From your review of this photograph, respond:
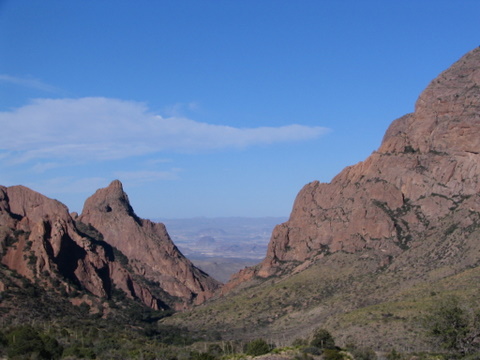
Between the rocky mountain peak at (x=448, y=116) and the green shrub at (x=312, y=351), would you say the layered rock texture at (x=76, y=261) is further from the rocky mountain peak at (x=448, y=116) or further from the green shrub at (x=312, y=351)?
the green shrub at (x=312, y=351)

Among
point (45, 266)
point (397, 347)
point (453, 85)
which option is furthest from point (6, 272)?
point (453, 85)

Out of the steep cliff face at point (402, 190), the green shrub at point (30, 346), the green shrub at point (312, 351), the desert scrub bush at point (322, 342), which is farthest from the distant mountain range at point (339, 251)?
the green shrub at point (312, 351)

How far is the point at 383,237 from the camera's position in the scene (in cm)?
14800

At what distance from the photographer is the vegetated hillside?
399ft

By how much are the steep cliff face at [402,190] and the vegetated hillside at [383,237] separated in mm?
259

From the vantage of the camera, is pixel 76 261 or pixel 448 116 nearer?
pixel 448 116

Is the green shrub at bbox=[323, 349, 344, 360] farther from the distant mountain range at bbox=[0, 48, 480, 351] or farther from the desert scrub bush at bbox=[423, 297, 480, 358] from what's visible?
the distant mountain range at bbox=[0, 48, 480, 351]

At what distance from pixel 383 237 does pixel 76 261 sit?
72699 mm

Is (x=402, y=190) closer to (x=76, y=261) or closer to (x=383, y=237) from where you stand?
(x=383, y=237)

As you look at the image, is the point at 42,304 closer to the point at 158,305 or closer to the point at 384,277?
the point at 158,305

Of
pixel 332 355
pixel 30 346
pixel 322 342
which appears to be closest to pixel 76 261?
pixel 322 342

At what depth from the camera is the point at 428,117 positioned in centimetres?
16050

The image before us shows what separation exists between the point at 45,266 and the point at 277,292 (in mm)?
50803

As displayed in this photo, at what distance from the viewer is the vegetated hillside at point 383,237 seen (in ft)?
399
